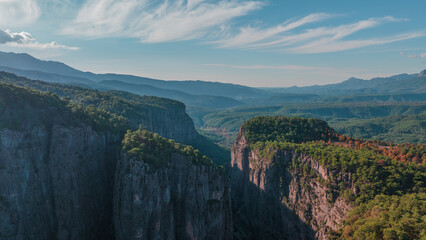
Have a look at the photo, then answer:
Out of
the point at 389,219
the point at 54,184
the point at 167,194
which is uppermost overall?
the point at 54,184

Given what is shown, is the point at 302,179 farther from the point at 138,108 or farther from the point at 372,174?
the point at 138,108

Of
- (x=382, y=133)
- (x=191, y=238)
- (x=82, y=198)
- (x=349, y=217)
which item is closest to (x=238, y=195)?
(x=191, y=238)

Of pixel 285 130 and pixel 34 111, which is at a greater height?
pixel 34 111

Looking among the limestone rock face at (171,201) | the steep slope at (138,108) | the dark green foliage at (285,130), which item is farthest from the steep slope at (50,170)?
the dark green foliage at (285,130)

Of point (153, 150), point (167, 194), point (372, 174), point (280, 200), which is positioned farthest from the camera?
point (280, 200)

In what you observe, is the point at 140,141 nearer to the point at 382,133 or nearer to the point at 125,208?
the point at 125,208

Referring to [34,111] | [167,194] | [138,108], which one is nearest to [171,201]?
[167,194]

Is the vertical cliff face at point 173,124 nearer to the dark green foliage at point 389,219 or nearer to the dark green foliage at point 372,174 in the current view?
the dark green foliage at point 372,174

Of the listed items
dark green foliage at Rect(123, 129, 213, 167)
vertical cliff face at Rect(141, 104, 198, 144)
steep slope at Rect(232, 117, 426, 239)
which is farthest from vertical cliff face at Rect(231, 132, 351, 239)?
vertical cliff face at Rect(141, 104, 198, 144)
